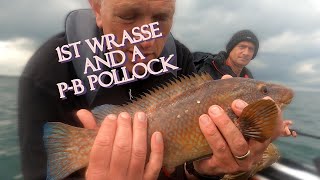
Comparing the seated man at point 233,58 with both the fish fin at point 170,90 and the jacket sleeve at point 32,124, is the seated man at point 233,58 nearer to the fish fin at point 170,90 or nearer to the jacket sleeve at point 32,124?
the jacket sleeve at point 32,124

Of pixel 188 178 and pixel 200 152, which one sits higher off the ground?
pixel 200 152

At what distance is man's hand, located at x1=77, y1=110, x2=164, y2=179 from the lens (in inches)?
91.4

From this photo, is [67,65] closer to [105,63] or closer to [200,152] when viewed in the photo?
[105,63]

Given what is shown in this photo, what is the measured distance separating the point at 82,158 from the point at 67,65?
129 centimetres

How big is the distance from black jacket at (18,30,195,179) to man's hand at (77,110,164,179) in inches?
34.1

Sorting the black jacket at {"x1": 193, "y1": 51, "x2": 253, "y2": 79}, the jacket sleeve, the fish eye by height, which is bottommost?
the black jacket at {"x1": 193, "y1": 51, "x2": 253, "y2": 79}

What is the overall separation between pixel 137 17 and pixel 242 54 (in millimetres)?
6416

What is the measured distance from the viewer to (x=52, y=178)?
244cm

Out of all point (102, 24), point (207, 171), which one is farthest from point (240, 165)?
point (102, 24)

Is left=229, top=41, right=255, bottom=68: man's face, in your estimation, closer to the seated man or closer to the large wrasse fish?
the seated man

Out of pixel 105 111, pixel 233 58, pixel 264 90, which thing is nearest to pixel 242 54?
pixel 233 58

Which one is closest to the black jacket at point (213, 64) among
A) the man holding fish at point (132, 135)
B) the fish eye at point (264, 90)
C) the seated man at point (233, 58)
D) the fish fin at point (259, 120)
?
the seated man at point (233, 58)

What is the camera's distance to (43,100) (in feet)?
10.5

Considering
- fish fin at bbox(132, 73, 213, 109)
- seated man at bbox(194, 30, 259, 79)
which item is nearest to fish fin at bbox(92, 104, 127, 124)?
fish fin at bbox(132, 73, 213, 109)
